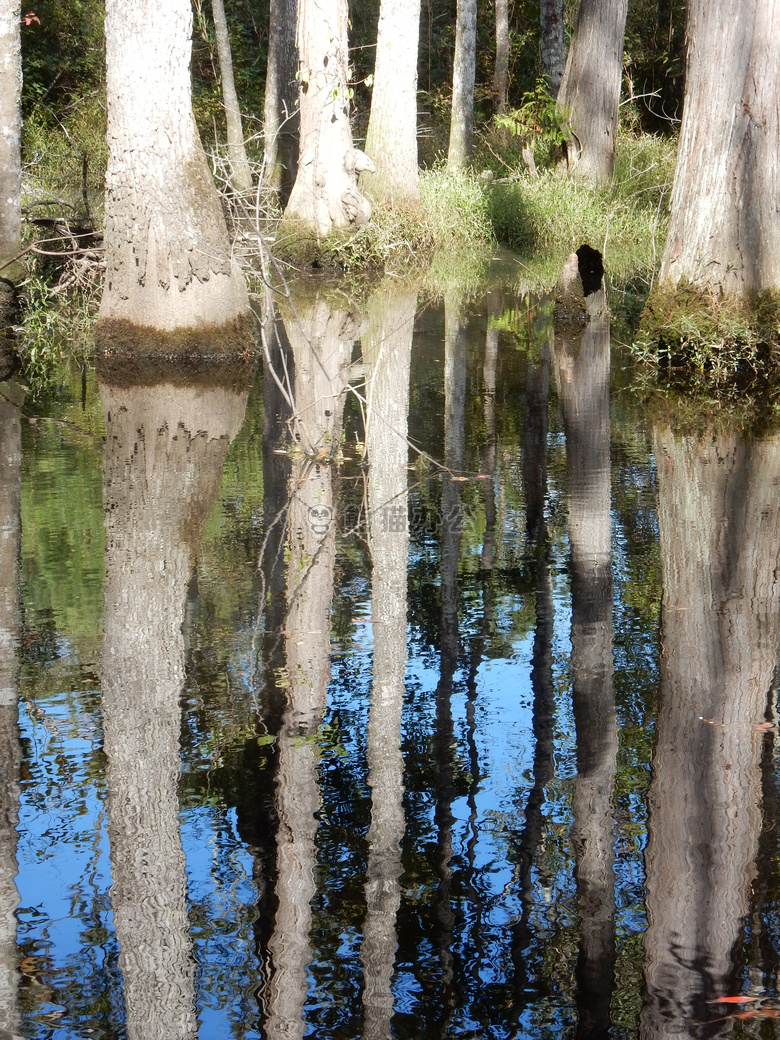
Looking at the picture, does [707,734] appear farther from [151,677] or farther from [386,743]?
[151,677]

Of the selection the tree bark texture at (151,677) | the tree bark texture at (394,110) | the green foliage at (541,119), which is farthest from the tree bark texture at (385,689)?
the green foliage at (541,119)

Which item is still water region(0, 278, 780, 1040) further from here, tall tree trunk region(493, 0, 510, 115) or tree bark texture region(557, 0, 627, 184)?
tall tree trunk region(493, 0, 510, 115)

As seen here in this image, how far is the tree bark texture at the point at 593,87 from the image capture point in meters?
21.7

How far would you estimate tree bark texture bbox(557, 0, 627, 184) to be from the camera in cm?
2166

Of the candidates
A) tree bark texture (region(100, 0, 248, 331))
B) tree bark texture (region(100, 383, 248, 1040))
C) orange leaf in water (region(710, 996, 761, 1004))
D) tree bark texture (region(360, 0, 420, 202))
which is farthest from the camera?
tree bark texture (region(360, 0, 420, 202))

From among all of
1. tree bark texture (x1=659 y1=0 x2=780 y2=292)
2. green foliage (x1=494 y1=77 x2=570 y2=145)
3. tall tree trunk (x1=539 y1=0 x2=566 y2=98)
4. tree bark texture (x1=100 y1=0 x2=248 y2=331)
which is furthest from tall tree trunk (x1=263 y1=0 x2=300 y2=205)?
tree bark texture (x1=659 y1=0 x2=780 y2=292)

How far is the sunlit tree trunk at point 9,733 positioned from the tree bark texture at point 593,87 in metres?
17.1

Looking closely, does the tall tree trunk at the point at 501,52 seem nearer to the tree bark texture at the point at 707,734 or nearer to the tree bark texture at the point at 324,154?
the tree bark texture at the point at 324,154

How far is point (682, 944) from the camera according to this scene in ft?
8.45

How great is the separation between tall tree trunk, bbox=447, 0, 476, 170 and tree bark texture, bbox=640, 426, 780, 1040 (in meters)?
19.3

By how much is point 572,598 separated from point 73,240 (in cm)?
763

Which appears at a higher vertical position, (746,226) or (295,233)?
(295,233)

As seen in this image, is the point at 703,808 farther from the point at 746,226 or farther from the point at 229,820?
the point at 746,226

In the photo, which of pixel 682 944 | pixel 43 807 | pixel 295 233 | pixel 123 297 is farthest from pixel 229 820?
pixel 295 233
